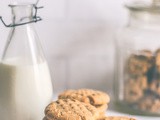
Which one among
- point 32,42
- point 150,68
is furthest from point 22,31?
point 150,68

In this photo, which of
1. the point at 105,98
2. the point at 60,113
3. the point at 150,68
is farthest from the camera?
the point at 150,68

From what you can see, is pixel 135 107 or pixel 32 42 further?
pixel 135 107

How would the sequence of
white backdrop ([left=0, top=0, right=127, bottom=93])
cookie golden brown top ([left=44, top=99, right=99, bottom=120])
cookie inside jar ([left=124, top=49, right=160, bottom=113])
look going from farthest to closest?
white backdrop ([left=0, top=0, right=127, bottom=93]) → cookie inside jar ([left=124, top=49, right=160, bottom=113]) → cookie golden brown top ([left=44, top=99, right=99, bottom=120])

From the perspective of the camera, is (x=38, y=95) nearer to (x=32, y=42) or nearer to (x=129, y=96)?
(x=32, y=42)

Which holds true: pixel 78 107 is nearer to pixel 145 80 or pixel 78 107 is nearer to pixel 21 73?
pixel 21 73

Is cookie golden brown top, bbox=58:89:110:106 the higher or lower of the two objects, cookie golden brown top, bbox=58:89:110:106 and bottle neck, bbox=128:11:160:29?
the lower

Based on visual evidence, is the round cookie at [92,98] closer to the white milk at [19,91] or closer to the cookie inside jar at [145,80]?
the white milk at [19,91]

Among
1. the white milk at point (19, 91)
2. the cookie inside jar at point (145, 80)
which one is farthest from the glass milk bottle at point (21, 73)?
the cookie inside jar at point (145, 80)

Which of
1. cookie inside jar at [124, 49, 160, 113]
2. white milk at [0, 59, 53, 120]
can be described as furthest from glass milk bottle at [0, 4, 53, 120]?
cookie inside jar at [124, 49, 160, 113]

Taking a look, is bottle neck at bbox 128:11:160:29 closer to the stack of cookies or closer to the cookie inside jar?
the cookie inside jar
